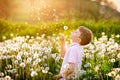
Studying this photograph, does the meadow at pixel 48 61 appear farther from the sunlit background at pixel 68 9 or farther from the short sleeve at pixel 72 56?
the sunlit background at pixel 68 9

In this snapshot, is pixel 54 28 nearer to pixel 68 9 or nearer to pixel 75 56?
pixel 75 56

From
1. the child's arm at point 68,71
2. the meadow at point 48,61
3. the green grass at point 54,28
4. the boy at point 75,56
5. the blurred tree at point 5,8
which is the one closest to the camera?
the child's arm at point 68,71

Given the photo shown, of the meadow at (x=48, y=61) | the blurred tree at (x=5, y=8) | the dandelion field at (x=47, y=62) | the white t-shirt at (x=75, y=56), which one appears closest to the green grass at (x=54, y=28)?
the meadow at (x=48, y=61)

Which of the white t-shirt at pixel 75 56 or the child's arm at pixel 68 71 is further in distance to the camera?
the white t-shirt at pixel 75 56

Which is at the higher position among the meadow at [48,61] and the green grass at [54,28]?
the green grass at [54,28]

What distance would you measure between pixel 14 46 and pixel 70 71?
1892 mm

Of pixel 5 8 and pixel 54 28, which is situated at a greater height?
pixel 5 8

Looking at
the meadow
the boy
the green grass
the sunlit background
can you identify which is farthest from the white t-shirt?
the sunlit background

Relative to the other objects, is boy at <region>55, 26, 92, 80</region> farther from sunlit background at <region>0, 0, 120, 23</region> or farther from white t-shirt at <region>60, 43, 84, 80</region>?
sunlit background at <region>0, 0, 120, 23</region>

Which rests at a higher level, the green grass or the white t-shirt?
the green grass

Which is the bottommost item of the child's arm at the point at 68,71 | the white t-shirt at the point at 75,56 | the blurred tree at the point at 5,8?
the child's arm at the point at 68,71

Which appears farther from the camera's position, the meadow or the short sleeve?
the meadow

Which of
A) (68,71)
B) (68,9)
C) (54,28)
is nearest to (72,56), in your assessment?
(68,71)

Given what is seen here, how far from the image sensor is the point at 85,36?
18.4 feet
